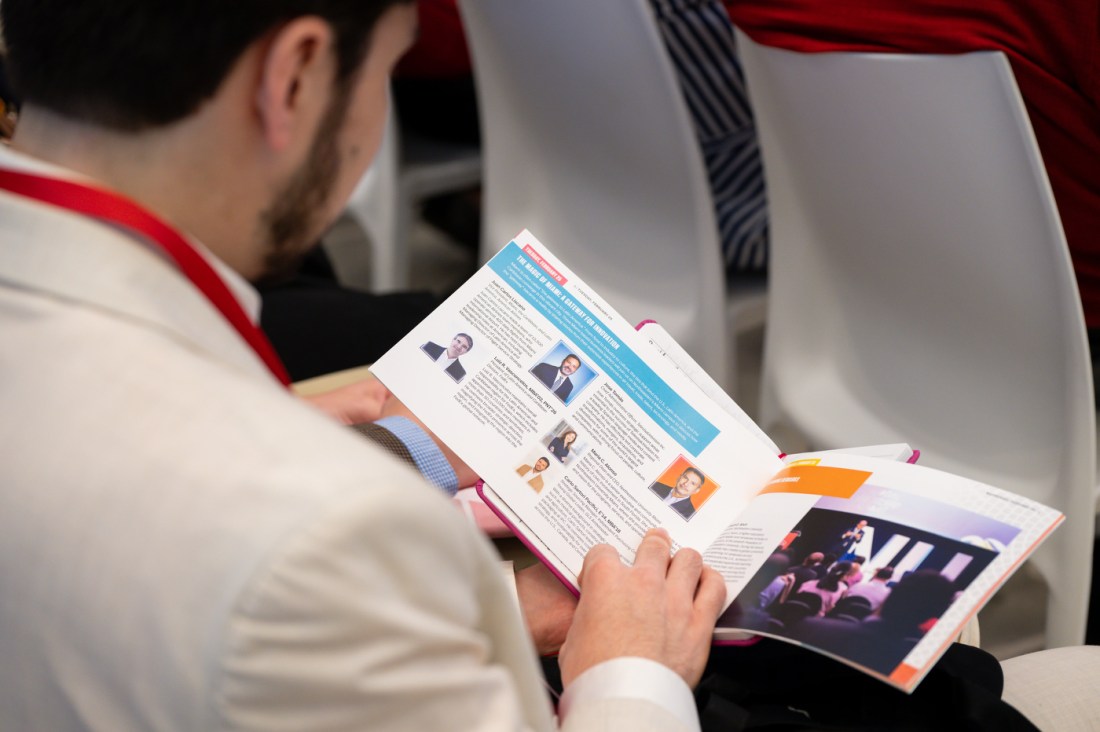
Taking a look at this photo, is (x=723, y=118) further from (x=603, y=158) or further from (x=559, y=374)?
(x=559, y=374)

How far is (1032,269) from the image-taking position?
1122 mm

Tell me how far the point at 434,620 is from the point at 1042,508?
1.48 feet

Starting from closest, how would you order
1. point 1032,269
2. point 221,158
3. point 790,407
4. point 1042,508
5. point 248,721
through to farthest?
point 248,721 → point 221,158 → point 1042,508 → point 1032,269 → point 790,407

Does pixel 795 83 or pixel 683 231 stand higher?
pixel 795 83

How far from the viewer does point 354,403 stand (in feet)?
3.79

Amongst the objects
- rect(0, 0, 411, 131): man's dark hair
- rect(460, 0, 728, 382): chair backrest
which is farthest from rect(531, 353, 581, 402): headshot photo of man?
rect(460, 0, 728, 382): chair backrest

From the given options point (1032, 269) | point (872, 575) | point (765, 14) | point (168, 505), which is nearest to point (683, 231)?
point (765, 14)

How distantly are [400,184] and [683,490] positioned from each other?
1.35 meters

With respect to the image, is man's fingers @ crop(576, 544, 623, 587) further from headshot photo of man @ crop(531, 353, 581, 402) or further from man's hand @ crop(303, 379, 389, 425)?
man's hand @ crop(303, 379, 389, 425)

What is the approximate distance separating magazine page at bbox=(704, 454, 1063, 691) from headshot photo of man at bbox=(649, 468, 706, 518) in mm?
35

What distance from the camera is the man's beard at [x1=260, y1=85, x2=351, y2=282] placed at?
655mm

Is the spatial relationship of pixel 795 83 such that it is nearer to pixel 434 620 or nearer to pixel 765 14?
pixel 765 14

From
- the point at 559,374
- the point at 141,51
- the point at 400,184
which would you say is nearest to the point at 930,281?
the point at 559,374

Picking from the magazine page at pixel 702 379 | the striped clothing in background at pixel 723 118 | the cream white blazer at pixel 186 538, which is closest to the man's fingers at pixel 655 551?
the magazine page at pixel 702 379
